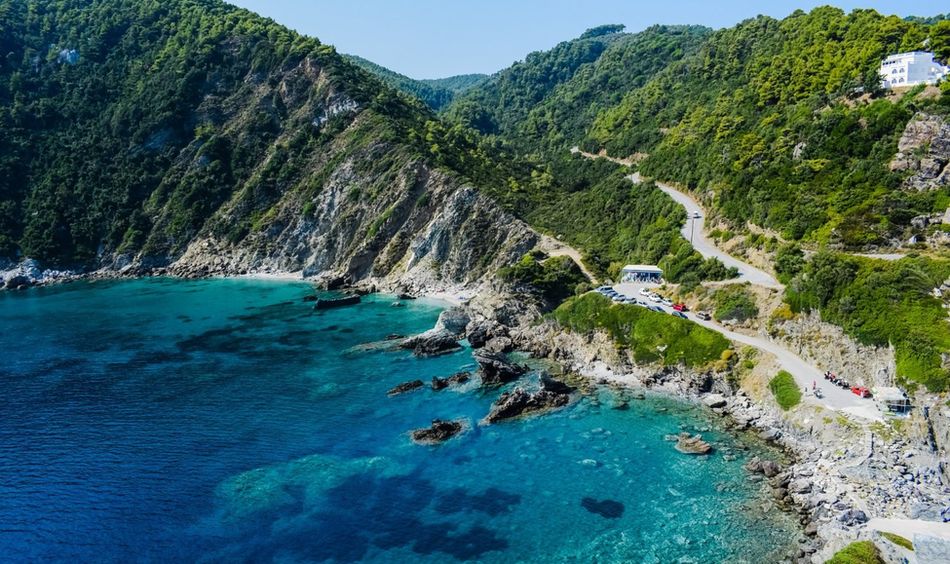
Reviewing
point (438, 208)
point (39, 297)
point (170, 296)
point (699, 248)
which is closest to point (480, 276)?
point (438, 208)

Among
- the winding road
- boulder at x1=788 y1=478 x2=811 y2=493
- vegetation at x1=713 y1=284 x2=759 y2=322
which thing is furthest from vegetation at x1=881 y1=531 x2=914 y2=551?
vegetation at x1=713 y1=284 x2=759 y2=322

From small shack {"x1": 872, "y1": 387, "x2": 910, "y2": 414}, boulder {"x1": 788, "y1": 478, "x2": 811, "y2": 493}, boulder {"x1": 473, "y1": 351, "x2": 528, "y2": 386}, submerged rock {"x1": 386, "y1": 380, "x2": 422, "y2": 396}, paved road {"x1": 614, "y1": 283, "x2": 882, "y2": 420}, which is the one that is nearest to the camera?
boulder {"x1": 788, "y1": 478, "x2": 811, "y2": 493}

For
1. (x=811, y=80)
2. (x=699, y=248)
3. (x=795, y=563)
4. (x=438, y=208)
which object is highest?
(x=811, y=80)

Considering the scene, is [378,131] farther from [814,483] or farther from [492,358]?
[814,483]

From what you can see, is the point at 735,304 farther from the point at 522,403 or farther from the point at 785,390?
the point at 522,403

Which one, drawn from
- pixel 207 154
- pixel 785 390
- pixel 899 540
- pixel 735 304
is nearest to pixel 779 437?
pixel 785 390

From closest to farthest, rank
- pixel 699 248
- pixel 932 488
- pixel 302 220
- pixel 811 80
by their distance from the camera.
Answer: pixel 932 488 < pixel 699 248 < pixel 811 80 < pixel 302 220

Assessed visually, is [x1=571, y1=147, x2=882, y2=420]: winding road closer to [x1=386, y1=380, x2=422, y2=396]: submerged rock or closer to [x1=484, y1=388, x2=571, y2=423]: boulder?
[x1=484, y1=388, x2=571, y2=423]: boulder
